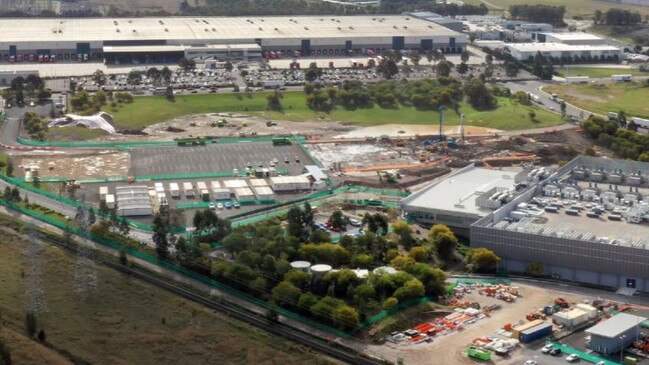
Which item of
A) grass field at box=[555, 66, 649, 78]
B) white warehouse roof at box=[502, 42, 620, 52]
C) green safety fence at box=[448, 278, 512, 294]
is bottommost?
green safety fence at box=[448, 278, 512, 294]

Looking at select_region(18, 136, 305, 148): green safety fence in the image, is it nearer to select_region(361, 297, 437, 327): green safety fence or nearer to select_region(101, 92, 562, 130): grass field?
select_region(101, 92, 562, 130): grass field

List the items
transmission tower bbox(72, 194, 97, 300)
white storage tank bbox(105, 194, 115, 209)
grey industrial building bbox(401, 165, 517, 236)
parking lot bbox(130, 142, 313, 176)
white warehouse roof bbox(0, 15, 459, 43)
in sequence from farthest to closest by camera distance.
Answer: white warehouse roof bbox(0, 15, 459, 43) → parking lot bbox(130, 142, 313, 176) → white storage tank bbox(105, 194, 115, 209) → grey industrial building bbox(401, 165, 517, 236) → transmission tower bbox(72, 194, 97, 300)

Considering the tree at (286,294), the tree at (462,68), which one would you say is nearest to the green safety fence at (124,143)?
the tree at (462,68)

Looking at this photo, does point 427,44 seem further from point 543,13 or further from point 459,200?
point 459,200

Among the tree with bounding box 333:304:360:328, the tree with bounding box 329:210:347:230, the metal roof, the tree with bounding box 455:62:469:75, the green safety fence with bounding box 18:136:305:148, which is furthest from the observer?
the tree with bounding box 455:62:469:75

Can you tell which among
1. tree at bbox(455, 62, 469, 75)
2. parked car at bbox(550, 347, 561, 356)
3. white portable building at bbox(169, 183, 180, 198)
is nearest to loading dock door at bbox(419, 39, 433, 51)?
tree at bbox(455, 62, 469, 75)

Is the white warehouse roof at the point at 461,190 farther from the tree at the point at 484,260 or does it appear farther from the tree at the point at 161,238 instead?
the tree at the point at 161,238

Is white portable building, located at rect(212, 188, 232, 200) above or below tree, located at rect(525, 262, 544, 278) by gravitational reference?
above
